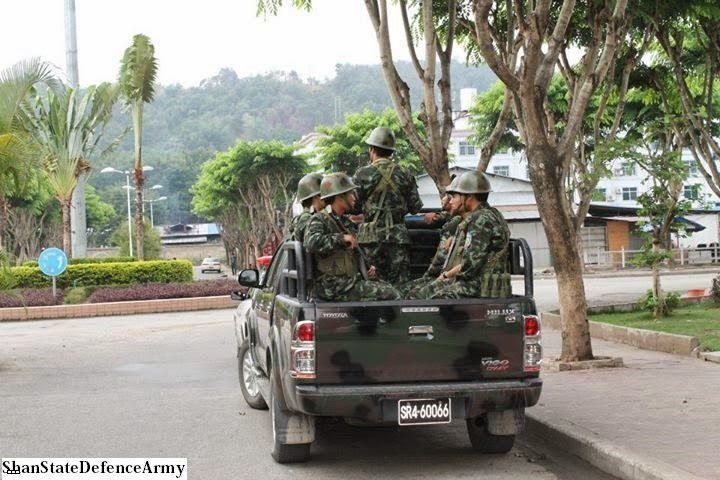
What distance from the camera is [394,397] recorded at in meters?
6.82

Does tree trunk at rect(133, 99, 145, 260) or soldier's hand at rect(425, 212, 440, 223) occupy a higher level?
tree trunk at rect(133, 99, 145, 260)

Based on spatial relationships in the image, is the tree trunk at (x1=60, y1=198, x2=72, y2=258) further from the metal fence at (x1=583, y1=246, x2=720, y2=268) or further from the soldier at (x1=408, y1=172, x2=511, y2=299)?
the metal fence at (x1=583, y1=246, x2=720, y2=268)

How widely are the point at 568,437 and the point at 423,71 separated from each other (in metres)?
7.60

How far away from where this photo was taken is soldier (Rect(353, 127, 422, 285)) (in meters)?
8.41

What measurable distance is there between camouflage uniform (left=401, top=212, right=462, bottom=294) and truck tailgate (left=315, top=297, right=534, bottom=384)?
102 centimetres

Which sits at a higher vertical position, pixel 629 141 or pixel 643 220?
pixel 629 141

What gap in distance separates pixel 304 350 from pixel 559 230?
Answer: 542 centimetres

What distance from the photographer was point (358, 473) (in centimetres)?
722

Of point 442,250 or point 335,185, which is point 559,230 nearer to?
point 442,250

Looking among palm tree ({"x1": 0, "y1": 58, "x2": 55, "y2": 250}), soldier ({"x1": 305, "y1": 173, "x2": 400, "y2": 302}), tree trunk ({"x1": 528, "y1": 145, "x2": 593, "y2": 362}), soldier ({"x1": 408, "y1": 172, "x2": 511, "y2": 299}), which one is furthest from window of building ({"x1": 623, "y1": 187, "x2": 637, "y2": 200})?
soldier ({"x1": 305, "y1": 173, "x2": 400, "y2": 302})

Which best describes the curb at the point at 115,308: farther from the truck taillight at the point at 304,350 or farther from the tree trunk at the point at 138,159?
the truck taillight at the point at 304,350

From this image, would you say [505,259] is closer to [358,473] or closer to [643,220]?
[358,473]

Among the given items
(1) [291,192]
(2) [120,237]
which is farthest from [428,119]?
(2) [120,237]

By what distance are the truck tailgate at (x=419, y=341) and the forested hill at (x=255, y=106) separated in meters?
132
